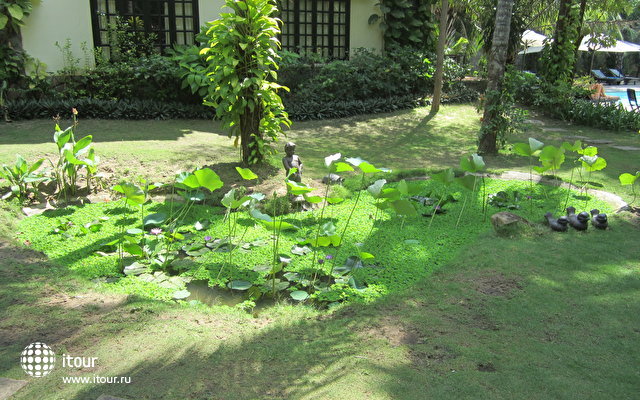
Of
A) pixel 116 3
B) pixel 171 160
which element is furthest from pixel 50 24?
pixel 171 160

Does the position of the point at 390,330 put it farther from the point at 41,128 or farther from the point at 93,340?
the point at 41,128

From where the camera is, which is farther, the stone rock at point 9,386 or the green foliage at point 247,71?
the green foliage at point 247,71

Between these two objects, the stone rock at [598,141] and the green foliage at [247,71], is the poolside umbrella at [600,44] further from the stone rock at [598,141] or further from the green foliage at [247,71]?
the green foliage at [247,71]

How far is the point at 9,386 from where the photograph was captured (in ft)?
8.15

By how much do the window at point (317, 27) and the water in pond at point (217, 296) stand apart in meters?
11.0

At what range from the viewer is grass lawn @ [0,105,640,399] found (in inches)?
102

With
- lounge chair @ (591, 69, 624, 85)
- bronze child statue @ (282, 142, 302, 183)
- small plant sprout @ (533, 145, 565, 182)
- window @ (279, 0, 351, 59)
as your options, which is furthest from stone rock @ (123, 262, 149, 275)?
lounge chair @ (591, 69, 624, 85)

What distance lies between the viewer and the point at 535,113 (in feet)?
42.1

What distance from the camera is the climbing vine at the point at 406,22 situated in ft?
46.3

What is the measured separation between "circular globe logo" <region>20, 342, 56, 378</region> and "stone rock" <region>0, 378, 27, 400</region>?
0.30 ft

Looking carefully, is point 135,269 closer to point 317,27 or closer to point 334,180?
point 334,180

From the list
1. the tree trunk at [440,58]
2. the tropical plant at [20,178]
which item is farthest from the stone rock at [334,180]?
the tree trunk at [440,58]

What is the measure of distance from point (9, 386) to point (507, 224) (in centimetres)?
411

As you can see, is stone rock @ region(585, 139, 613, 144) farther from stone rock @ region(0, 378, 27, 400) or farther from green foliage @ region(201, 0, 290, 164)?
stone rock @ region(0, 378, 27, 400)
